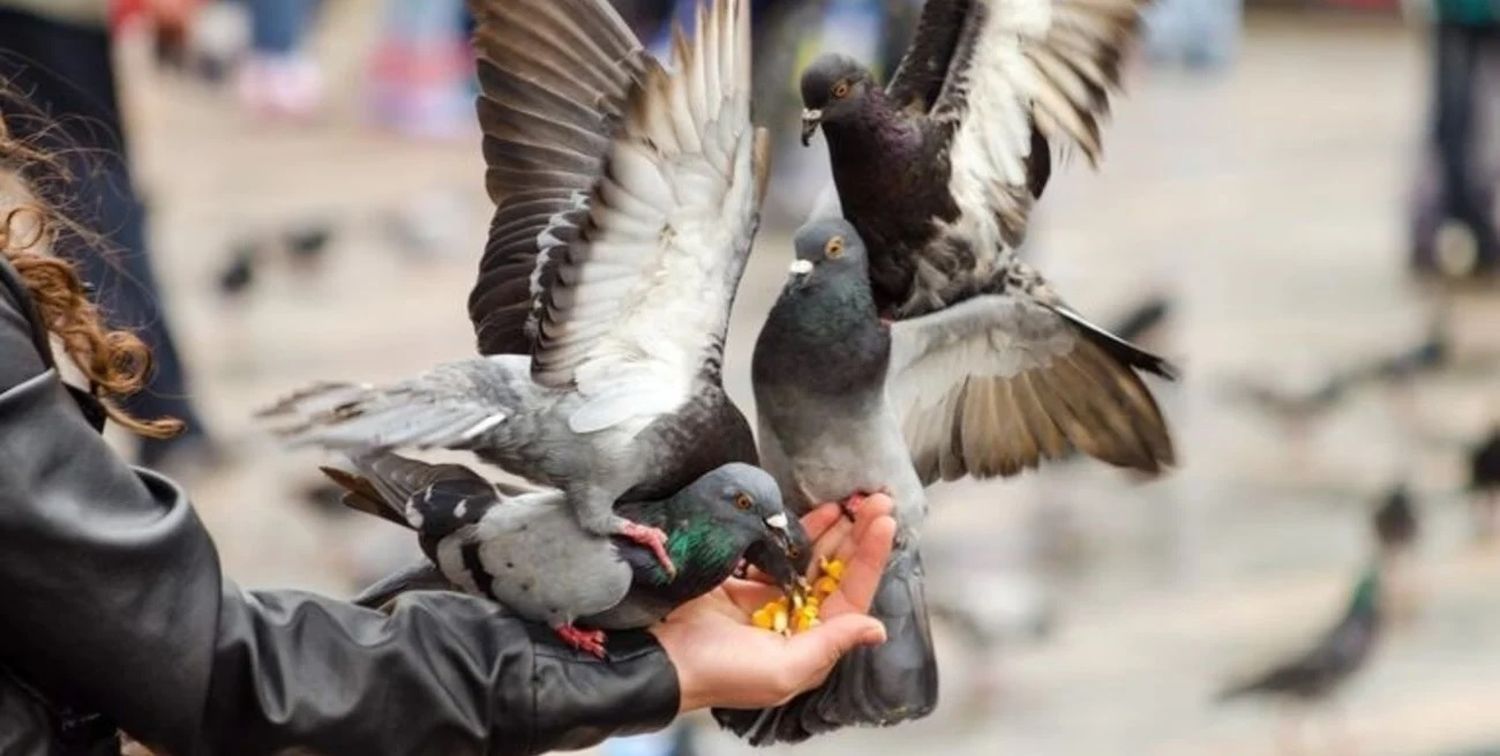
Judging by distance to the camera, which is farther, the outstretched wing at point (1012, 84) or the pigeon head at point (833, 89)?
the outstretched wing at point (1012, 84)

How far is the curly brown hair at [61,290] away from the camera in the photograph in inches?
90.5

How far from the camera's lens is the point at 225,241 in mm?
10336

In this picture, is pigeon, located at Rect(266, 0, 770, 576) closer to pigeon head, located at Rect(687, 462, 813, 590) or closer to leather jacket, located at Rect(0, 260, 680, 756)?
pigeon head, located at Rect(687, 462, 813, 590)

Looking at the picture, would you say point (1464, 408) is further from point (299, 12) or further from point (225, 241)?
point (299, 12)

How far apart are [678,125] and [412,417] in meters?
0.38

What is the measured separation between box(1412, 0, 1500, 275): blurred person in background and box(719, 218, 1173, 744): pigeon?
22.8ft

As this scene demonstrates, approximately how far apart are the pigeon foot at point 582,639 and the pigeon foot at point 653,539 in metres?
0.10

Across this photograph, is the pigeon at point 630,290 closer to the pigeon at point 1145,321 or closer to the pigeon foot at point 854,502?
the pigeon foot at point 854,502

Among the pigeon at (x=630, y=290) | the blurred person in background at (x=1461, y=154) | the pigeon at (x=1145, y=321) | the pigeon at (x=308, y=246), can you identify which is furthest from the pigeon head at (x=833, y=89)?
the blurred person in background at (x=1461, y=154)

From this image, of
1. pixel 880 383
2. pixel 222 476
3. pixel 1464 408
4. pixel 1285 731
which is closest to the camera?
pixel 880 383

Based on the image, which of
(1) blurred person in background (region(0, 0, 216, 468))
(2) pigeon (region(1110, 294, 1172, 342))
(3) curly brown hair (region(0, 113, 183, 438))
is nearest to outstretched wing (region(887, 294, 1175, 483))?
(3) curly brown hair (region(0, 113, 183, 438))

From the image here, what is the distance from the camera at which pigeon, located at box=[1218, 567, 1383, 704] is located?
559 cm

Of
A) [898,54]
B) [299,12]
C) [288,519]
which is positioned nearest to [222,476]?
[288,519]

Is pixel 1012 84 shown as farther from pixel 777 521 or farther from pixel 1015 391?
pixel 777 521
